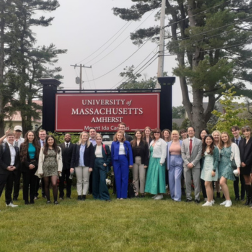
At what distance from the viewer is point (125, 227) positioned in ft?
18.7

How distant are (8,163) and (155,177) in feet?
11.3

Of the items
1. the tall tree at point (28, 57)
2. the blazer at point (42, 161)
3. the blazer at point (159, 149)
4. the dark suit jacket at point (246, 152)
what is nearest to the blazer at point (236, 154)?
the dark suit jacket at point (246, 152)

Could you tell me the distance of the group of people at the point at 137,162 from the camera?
7.69 meters

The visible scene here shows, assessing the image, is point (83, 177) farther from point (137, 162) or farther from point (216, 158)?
point (216, 158)

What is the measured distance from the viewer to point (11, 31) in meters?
27.0

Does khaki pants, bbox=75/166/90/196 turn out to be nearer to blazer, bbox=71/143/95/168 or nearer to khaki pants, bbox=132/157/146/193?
blazer, bbox=71/143/95/168

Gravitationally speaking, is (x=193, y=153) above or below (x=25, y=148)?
below

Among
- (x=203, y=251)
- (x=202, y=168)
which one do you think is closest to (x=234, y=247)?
(x=203, y=251)

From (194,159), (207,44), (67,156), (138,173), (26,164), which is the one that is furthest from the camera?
(207,44)

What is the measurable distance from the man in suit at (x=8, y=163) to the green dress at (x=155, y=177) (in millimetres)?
3166

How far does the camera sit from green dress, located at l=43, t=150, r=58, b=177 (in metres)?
8.02

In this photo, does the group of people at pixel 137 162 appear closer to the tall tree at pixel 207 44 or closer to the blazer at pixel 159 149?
the blazer at pixel 159 149

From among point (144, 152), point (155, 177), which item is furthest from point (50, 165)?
point (155, 177)

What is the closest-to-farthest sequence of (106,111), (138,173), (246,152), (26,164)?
(246,152) < (26,164) < (138,173) < (106,111)
